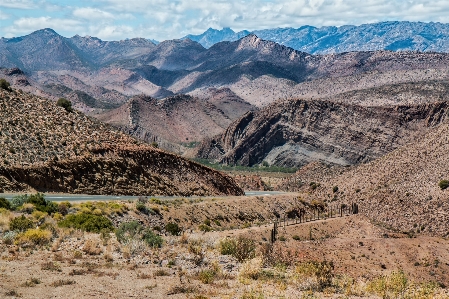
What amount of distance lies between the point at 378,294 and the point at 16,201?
63.3 feet

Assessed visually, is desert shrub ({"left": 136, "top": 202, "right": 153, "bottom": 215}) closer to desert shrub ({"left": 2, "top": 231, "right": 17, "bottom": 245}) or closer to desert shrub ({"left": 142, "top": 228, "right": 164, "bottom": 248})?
desert shrub ({"left": 142, "top": 228, "right": 164, "bottom": 248})

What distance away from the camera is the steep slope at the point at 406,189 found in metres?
49.8

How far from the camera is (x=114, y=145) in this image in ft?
159

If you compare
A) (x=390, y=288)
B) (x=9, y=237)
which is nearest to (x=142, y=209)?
(x=9, y=237)

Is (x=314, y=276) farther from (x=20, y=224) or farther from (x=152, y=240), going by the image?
(x=20, y=224)

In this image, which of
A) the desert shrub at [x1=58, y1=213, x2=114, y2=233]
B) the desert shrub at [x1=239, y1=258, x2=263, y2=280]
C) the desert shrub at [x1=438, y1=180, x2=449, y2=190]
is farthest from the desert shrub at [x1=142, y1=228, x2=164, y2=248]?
the desert shrub at [x1=438, y1=180, x2=449, y2=190]

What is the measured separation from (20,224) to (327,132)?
132 metres

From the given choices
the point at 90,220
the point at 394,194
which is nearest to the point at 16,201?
the point at 90,220

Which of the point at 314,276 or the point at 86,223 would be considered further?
the point at 86,223

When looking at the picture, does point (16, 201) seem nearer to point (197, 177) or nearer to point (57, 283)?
point (57, 283)

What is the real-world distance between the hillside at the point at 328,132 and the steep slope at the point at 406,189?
72.4 meters

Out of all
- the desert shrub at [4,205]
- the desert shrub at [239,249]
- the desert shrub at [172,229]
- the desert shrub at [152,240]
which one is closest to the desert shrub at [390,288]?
the desert shrub at [239,249]

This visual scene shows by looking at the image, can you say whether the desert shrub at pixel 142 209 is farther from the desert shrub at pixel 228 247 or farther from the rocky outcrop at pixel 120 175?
the desert shrub at pixel 228 247

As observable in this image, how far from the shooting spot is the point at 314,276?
1814cm
